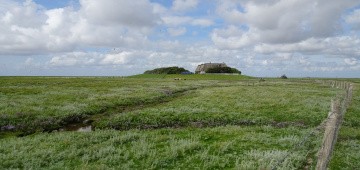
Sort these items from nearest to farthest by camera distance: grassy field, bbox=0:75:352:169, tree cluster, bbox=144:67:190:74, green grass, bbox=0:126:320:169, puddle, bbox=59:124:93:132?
green grass, bbox=0:126:320:169
grassy field, bbox=0:75:352:169
puddle, bbox=59:124:93:132
tree cluster, bbox=144:67:190:74

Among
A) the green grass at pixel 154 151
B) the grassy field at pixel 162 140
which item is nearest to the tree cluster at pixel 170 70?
the grassy field at pixel 162 140

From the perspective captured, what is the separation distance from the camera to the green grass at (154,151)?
47.0ft

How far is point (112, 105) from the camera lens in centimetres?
3712

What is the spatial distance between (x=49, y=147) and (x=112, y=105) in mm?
20121

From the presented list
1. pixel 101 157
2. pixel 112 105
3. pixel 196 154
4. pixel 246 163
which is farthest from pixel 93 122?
pixel 246 163

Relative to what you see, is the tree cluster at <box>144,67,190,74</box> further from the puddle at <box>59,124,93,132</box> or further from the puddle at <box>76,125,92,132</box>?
the puddle at <box>76,125,92,132</box>

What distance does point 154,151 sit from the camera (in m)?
16.2

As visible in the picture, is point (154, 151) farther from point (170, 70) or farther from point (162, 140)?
point (170, 70)

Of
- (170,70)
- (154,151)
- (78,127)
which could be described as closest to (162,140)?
(154,151)

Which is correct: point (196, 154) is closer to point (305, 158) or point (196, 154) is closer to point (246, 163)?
point (246, 163)

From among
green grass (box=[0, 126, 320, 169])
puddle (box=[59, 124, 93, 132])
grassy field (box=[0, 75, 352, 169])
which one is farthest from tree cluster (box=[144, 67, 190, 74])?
green grass (box=[0, 126, 320, 169])

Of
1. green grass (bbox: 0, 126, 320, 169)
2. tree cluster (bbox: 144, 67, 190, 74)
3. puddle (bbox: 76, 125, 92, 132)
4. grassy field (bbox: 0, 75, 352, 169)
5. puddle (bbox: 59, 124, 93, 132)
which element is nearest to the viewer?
green grass (bbox: 0, 126, 320, 169)

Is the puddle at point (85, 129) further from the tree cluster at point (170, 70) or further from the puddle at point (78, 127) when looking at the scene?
the tree cluster at point (170, 70)

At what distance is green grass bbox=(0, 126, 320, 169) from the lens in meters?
14.3
